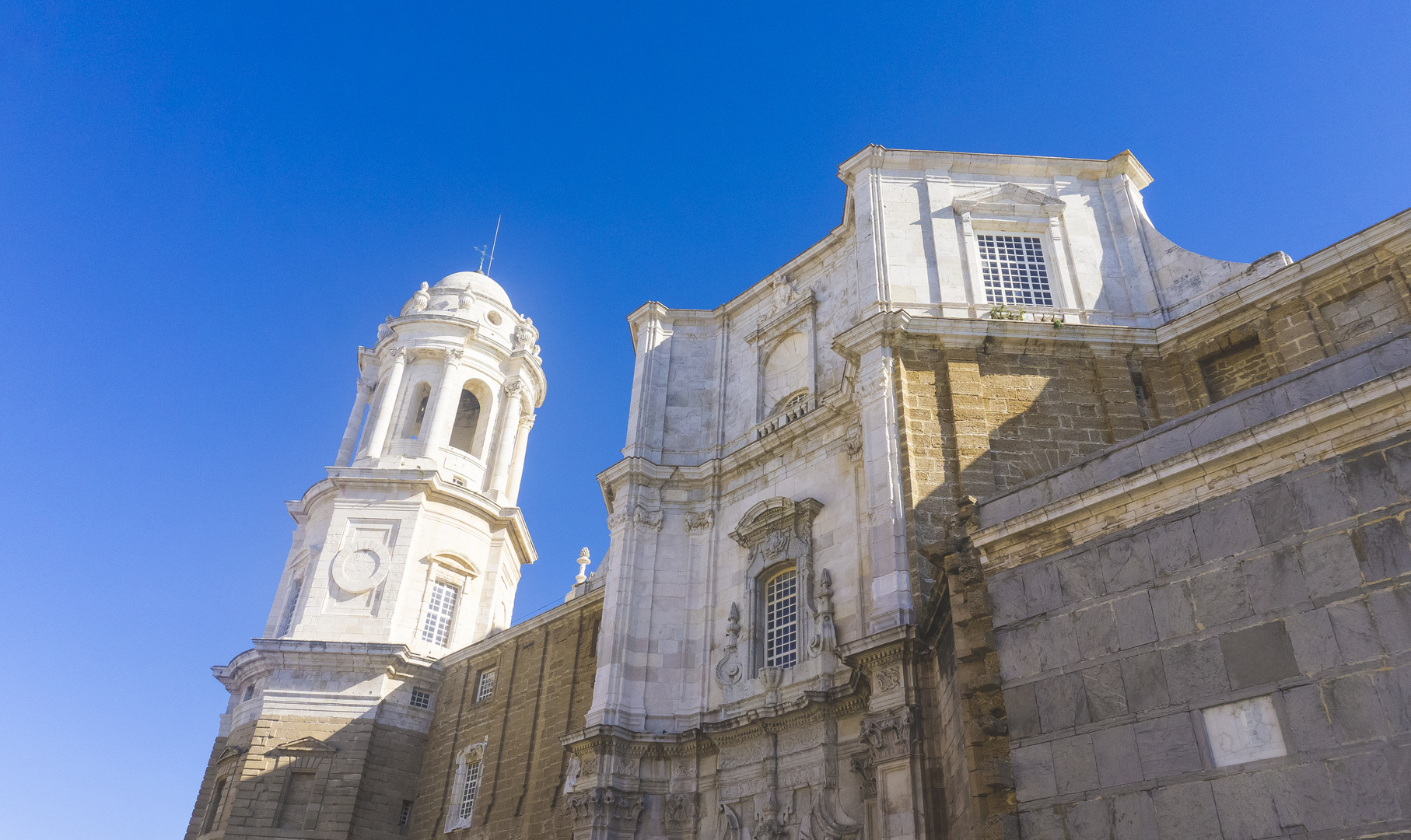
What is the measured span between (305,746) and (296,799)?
55.4 inches

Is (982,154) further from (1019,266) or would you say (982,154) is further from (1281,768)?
(1281,768)

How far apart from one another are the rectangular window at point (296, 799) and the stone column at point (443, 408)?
11.8 m

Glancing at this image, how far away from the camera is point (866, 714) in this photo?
16516 mm

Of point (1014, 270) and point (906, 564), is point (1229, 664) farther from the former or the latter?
point (1014, 270)

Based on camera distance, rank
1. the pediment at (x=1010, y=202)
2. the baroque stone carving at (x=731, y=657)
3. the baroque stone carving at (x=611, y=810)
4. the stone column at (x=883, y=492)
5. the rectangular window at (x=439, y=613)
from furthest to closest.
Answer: the rectangular window at (x=439, y=613)
the pediment at (x=1010, y=202)
the baroque stone carving at (x=731, y=657)
the baroque stone carving at (x=611, y=810)
the stone column at (x=883, y=492)

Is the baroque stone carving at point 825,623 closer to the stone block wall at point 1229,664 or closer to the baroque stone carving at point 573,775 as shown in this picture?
the baroque stone carving at point 573,775

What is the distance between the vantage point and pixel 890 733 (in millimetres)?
15578

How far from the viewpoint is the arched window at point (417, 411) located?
3678 cm

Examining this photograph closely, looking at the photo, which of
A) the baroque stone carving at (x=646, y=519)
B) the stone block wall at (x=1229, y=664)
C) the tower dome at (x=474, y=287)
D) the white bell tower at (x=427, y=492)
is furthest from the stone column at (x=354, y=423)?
the stone block wall at (x=1229, y=664)

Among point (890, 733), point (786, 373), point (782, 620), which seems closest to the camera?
point (890, 733)

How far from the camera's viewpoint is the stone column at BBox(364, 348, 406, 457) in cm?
3541

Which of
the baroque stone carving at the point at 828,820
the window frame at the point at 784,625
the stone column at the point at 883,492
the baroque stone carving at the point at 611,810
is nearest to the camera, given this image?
the stone column at the point at 883,492

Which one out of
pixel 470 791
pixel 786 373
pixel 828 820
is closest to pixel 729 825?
pixel 828 820

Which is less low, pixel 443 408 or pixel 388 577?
pixel 443 408
